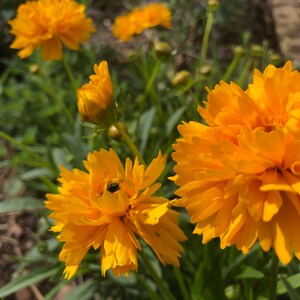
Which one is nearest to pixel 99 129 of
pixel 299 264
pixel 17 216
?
pixel 299 264

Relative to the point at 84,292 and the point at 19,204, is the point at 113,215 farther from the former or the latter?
the point at 19,204

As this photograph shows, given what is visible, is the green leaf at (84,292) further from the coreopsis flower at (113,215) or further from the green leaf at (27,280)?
the coreopsis flower at (113,215)

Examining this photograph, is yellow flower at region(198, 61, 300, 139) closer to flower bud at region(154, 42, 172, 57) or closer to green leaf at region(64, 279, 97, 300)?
flower bud at region(154, 42, 172, 57)

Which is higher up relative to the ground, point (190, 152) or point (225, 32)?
point (190, 152)

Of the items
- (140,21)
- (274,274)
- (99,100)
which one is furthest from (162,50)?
(274,274)

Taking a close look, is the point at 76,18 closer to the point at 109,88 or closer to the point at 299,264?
the point at 109,88

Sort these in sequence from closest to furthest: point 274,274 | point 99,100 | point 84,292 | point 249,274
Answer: point 274,274 < point 99,100 < point 249,274 < point 84,292

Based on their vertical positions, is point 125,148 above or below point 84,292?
above
